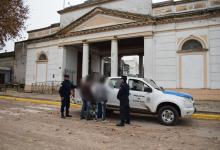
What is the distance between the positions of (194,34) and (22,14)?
16909 mm

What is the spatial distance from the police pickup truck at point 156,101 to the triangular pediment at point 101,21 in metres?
11.3

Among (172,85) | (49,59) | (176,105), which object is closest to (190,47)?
(172,85)

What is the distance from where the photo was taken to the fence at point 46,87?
80.3 feet

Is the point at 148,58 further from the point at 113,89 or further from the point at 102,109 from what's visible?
the point at 102,109

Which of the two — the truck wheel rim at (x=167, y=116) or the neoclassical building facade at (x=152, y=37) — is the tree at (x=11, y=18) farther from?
the truck wheel rim at (x=167, y=116)

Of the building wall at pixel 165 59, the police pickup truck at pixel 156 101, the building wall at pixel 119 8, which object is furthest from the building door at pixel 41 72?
the police pickup truck at pixel 156 101

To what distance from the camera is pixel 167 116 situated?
337 inches

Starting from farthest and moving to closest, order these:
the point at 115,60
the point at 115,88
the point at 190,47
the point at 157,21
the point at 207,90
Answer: the point at 115,60, the point at 157,21, the point at 190,47, the point at 207,90, the point at 115,88

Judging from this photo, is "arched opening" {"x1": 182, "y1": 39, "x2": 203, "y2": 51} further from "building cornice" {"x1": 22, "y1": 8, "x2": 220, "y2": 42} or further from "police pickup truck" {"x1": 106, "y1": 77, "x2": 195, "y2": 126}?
"police pickup truck" {"x1": 106, "y1": 77, "x2": 195, "y2": 126}

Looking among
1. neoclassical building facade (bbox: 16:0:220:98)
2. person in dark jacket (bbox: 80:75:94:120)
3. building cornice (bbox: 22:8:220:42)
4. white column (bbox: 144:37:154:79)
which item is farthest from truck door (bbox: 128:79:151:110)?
building cornice (bbox: 22:8:220:42)

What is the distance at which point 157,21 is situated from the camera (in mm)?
18828

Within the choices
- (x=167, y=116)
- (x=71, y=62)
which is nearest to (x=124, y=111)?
(x=167, y=116)

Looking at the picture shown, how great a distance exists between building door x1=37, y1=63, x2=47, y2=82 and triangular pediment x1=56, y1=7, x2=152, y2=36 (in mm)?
4585

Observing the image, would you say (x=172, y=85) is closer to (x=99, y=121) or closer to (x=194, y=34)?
(x=194, y=34)
